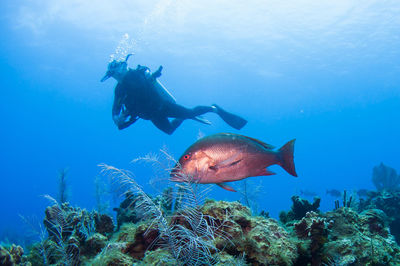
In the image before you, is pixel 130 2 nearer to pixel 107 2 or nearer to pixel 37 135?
pixel 107 2

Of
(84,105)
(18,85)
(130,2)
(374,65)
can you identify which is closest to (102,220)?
(130,2)

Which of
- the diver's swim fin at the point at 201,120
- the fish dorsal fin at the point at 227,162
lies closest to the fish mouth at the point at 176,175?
the fish dorsal fin at the point at 227,162

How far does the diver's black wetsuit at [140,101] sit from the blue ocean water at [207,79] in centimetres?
156

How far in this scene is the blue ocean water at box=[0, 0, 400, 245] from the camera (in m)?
31.9

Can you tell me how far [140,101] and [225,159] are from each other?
8152 millimetres

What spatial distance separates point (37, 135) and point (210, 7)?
12200cm

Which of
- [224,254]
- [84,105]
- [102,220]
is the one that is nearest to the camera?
[224,254]

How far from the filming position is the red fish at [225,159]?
7.18ft

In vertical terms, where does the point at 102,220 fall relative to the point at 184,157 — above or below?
below

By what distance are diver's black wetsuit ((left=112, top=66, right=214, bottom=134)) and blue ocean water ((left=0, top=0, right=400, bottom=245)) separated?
1.56 m

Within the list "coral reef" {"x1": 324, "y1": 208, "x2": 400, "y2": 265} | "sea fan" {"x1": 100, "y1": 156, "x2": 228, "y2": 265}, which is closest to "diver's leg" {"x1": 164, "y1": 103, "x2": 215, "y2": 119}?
"coral reef" {"x1": 324, "y1": 208, "x2": 400, "y2": 265}

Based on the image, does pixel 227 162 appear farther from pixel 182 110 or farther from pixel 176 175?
pixel 182 110

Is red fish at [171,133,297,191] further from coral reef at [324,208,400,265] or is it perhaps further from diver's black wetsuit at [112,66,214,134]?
diver's black wetsuit at [112,66,214,134]

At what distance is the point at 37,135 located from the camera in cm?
11169
